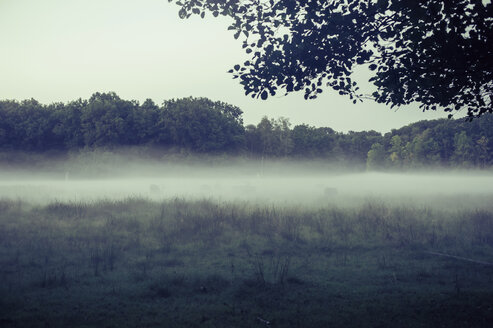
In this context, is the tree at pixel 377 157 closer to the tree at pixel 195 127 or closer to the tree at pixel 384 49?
the tree at pixel 195 127

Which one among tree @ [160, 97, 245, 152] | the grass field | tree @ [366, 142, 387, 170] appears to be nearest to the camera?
the grass field

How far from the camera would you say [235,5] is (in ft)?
30.5

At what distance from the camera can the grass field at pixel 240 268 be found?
23.6 ft

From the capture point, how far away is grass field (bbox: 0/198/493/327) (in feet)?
23.6

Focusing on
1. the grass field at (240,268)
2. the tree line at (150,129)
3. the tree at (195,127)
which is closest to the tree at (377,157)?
the tree line at (150,129)

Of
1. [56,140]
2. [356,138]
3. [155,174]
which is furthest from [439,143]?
[56,140]

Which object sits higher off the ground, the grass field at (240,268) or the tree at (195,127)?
the tree at (195,127)

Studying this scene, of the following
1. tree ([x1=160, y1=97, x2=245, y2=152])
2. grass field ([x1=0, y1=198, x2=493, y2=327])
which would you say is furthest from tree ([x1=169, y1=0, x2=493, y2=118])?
tree ([x1=160, y1=97, x2=245, y2=152])

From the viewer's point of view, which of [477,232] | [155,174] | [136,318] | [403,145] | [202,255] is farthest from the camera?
[403,145]

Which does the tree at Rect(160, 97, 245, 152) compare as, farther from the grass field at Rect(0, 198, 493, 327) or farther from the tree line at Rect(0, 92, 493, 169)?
the grass field at Rect(0, 198, 493, 327)

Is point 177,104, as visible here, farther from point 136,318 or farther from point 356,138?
point 356,138

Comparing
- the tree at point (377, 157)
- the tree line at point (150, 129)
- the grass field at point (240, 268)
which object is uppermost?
the tree line at point (150, 129)

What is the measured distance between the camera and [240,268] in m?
11.0

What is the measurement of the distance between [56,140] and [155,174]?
21802mm
